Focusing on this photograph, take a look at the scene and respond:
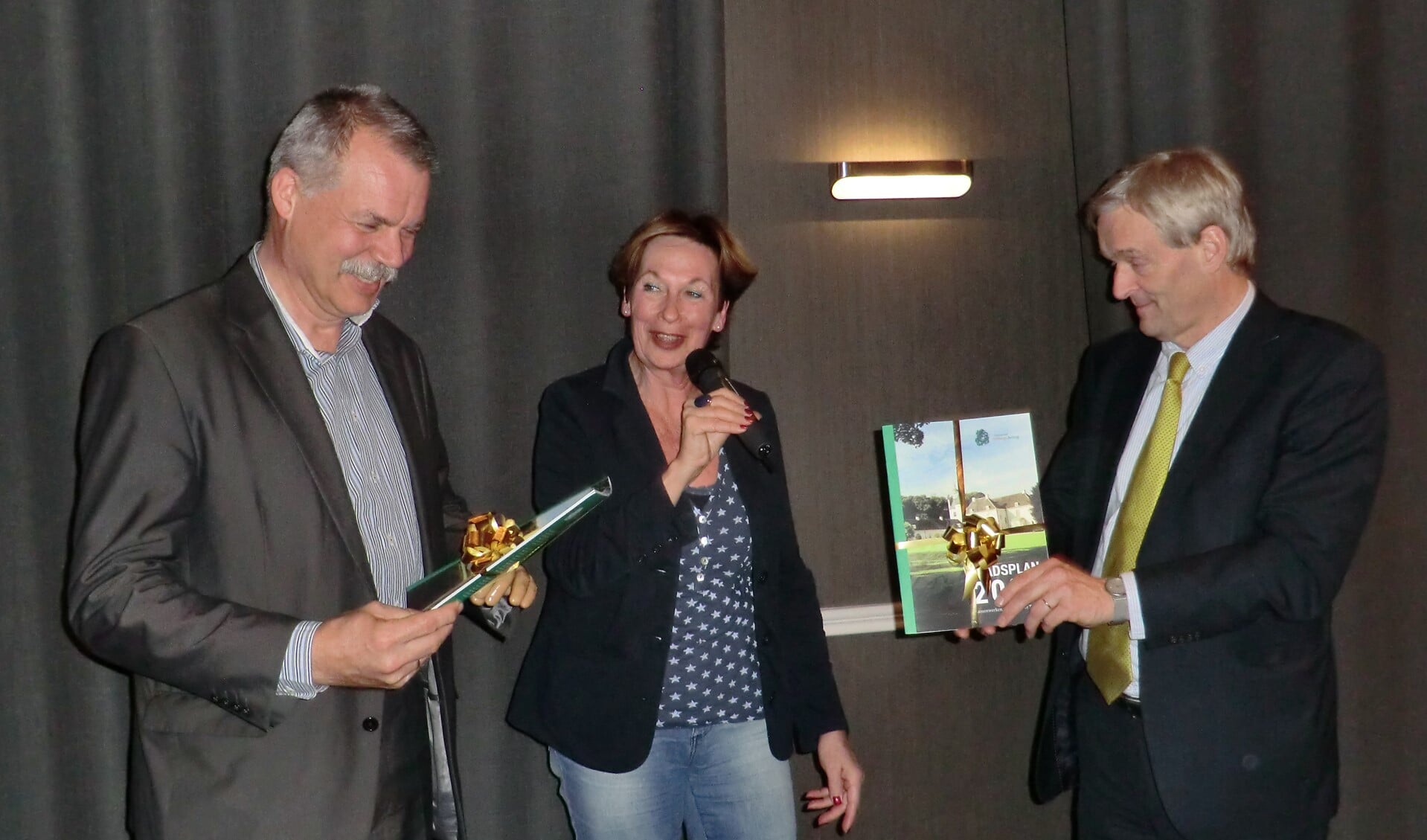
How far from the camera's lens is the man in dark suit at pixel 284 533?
1580mm

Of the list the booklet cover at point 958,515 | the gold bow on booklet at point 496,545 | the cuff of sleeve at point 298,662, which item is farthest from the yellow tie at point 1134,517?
the cuff of sleeve at point 298,662

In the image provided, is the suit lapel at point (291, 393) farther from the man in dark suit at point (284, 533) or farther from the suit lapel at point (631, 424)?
the suit lapel at point (631, 424)

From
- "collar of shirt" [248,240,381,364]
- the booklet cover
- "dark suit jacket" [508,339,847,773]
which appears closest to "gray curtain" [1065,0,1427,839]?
the booklet cover

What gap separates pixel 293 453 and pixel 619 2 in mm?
1598

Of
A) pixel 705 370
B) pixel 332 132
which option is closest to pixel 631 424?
pixel 705 370

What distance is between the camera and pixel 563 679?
7.25 feet

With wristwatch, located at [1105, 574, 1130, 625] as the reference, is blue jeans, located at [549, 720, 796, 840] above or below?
below

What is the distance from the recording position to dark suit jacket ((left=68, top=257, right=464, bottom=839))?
157 cm

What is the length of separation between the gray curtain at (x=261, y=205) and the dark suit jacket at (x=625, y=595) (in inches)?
19.0

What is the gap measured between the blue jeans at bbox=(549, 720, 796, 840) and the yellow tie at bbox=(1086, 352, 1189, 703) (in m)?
0.69

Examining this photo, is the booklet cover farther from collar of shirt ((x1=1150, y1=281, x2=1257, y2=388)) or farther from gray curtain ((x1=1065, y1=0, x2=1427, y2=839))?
gray curtain ((x1=1065, y1=0, x2=1427, y2=839))

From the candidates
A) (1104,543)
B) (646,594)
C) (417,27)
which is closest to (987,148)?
(1104,543)

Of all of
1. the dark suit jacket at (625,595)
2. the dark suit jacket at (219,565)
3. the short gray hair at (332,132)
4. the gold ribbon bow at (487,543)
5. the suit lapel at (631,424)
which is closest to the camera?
the dark suit jacket at (219,565)

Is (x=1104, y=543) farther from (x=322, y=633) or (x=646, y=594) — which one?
(x=322, y=633)
